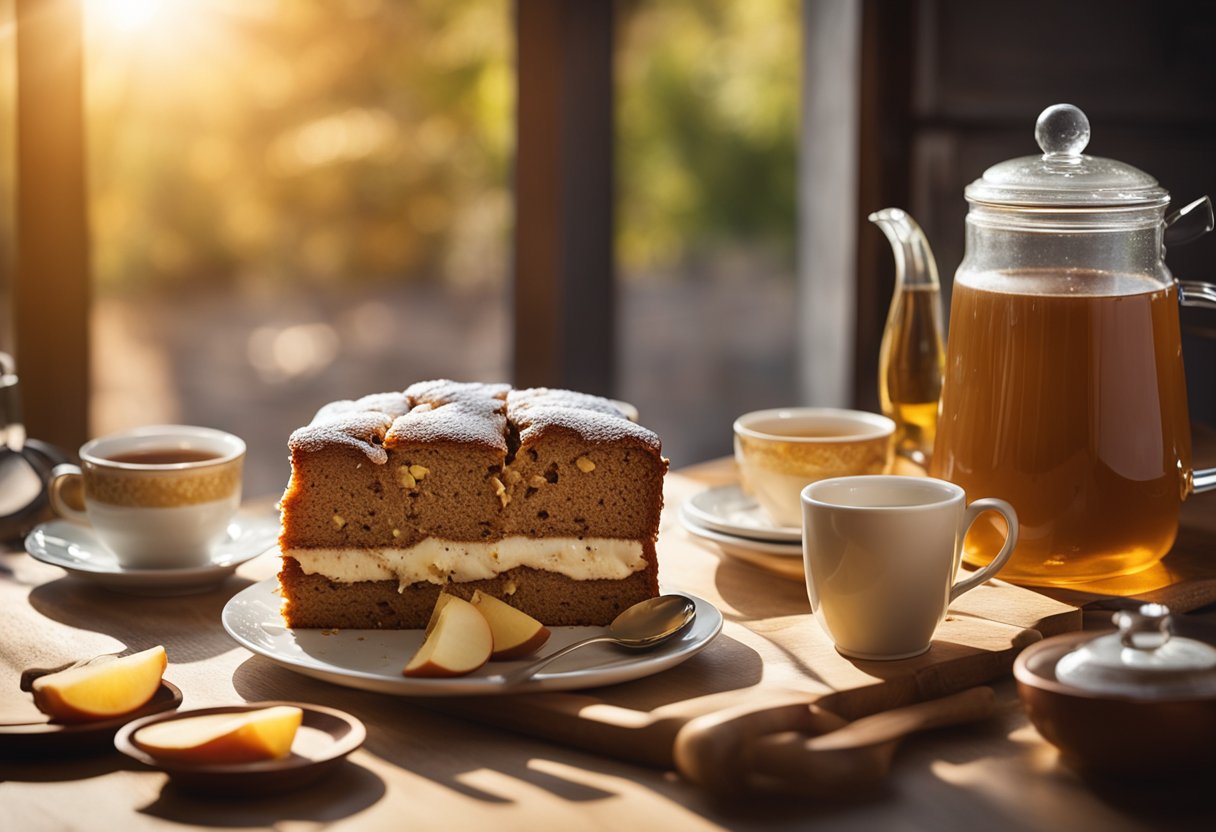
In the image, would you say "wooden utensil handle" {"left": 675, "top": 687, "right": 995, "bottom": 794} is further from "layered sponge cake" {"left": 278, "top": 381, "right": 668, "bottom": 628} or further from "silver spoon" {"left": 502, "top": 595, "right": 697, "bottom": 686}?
"layered sponge cake" {"left": 278, "top": 381, "right": 668, "bottom": 628}

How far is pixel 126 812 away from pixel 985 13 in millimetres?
2358

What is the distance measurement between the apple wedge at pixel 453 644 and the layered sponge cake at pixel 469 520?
11 centimetres

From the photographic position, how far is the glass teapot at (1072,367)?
1.18 metres

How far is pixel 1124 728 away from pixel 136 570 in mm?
957

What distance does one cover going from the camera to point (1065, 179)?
1188mm

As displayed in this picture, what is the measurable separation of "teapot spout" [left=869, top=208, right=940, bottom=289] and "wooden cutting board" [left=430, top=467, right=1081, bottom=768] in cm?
41

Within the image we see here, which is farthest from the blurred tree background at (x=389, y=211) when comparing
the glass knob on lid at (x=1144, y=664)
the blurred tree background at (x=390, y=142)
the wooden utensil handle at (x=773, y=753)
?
the glass knob on lid at (x=1144, y=664)

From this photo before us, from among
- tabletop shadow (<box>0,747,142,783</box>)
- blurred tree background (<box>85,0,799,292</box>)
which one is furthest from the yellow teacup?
blurred tree background (<box>85,0,799,292</box>)

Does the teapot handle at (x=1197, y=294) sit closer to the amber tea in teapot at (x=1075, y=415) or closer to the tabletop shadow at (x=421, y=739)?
the amber tea in teapot at (x=1075, y=415)

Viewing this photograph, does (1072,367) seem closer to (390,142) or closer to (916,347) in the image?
(916,347)

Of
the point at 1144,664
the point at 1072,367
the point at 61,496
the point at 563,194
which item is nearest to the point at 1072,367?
the point at 1072,367

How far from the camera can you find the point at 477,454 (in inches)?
45.6

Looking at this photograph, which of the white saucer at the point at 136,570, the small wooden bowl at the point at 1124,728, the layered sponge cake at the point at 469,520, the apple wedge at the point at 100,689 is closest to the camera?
the small wooden bowl at the point at 1124,728

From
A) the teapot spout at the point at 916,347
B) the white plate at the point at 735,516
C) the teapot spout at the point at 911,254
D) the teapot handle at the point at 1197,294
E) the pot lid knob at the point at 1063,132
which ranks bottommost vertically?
the white plate at the point at 735,516
